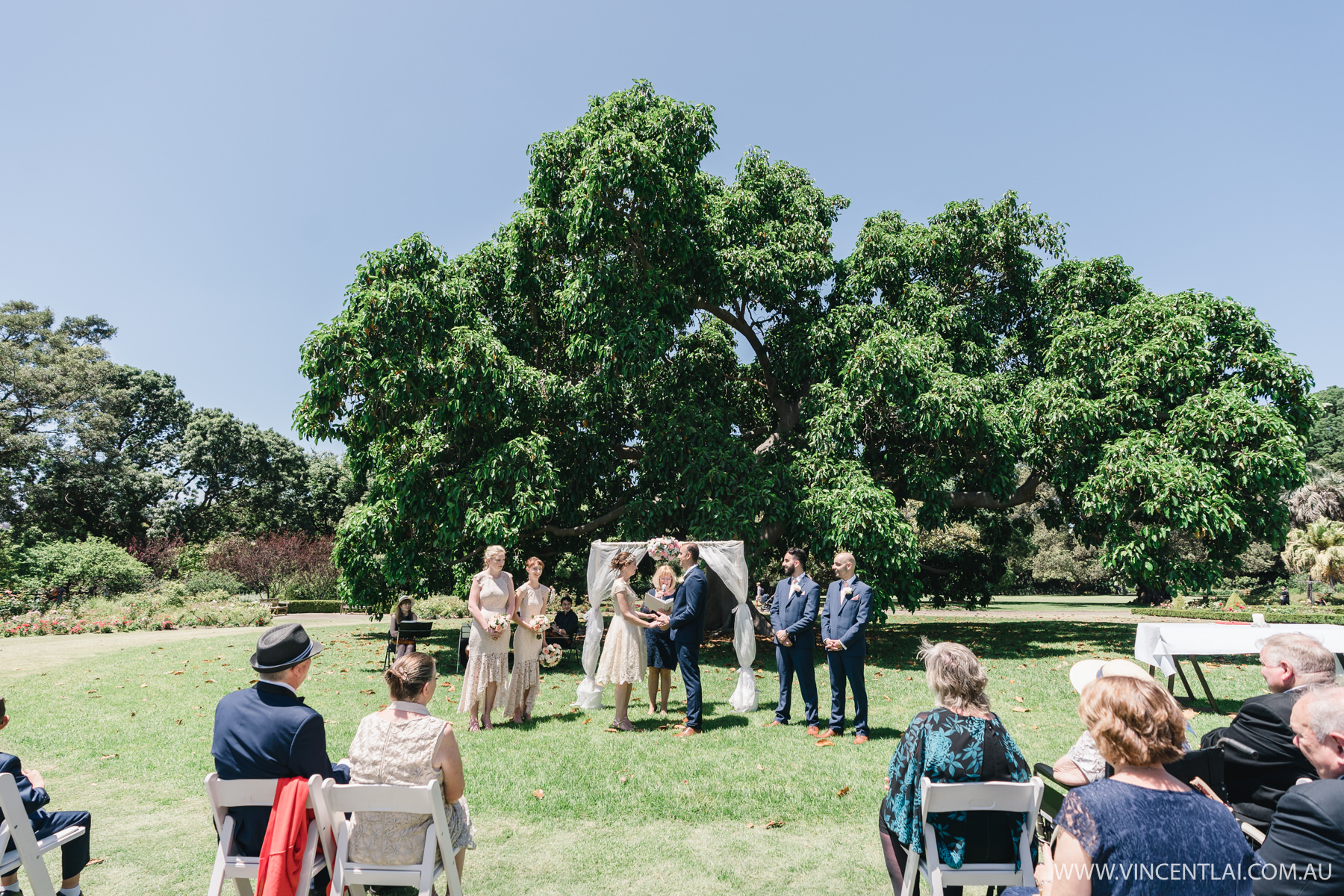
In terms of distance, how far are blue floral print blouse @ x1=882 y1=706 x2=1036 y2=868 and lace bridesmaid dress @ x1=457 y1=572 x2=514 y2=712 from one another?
557cm

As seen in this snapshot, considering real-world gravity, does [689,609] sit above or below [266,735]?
below

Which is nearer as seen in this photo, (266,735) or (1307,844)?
(1307,844)

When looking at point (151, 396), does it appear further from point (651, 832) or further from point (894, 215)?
point (651, 832)

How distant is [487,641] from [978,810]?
6134mm

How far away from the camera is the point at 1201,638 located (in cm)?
806

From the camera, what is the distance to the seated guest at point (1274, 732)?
3.83 m

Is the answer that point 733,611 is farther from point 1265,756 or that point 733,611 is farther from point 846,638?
point 1265,756

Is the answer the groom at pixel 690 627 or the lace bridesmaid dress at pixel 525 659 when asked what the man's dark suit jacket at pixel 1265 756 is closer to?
the groom at pixel 690 627

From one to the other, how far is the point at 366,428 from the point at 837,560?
10.6m

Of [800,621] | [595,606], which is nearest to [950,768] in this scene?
[800,621]

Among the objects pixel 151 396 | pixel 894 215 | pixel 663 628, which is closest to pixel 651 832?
pixel 663 628

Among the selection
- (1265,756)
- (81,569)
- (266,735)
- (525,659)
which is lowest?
(81,569)

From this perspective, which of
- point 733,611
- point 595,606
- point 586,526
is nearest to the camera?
point 595,606

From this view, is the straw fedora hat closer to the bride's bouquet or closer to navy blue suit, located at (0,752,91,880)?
navy blue suit, located at (0,752,91,880)
